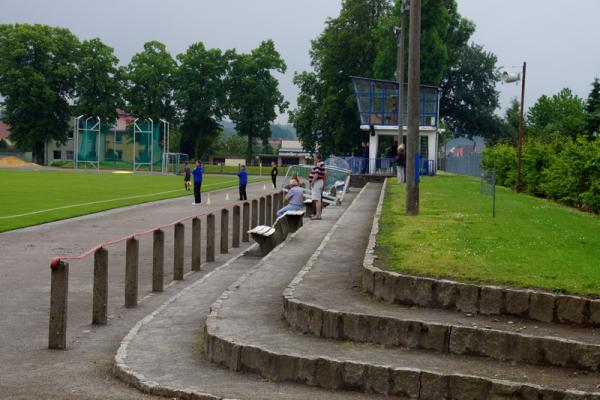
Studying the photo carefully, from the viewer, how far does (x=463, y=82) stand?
87062mm

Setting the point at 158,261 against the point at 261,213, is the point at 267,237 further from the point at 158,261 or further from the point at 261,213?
the point at 261,213

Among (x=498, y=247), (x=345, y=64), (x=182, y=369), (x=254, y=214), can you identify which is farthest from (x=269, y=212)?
(x=345, y=64)

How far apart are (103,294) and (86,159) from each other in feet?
257

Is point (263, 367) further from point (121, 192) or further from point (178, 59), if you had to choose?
point (178, 59)

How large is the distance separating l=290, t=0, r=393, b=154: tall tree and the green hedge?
35491mm

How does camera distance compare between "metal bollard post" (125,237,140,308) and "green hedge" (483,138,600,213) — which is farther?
"green hedge" (483,138,600,213)

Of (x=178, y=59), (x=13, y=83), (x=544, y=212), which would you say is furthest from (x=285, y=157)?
(x=544, y=212)

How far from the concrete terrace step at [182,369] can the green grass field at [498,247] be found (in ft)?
7.99

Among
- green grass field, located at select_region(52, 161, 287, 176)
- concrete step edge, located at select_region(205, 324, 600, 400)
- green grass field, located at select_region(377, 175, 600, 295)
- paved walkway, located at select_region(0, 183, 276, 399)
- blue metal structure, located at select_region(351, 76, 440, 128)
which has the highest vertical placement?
blue metal structure, located at select_region(351, 76, 440, 128)

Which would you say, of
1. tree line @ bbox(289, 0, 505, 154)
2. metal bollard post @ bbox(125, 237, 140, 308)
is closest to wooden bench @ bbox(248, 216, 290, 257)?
metal bollard post @ bbox(125, 237, 140, 308)

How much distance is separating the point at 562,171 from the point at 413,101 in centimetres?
1012

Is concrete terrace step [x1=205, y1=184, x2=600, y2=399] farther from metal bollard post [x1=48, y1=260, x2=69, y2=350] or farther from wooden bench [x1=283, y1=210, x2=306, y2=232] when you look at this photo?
wooden bench [x1=283, y1=210, x2=306, y2=232]

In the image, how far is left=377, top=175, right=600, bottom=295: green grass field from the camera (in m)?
9.68

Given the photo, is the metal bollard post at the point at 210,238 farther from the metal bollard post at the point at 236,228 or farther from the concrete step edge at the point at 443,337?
the concrete step edge at the point at 443,337
